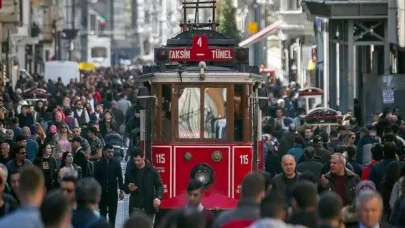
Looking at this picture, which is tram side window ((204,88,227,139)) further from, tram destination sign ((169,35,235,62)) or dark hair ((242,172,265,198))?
dark hair ((242,172,265,198))

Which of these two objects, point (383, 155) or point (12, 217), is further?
point (383, 155)

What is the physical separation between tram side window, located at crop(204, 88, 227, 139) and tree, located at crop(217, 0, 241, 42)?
63.9 metres

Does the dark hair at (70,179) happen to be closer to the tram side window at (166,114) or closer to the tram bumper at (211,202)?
the tram bumper at (211,202)

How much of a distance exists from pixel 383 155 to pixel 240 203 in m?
7.25

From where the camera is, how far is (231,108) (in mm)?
21688

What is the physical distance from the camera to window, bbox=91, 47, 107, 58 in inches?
7053

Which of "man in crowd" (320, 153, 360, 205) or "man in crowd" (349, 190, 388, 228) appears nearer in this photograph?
"man in crowd" (349, 190, 388, 228)

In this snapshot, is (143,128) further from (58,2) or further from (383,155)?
(58,2)

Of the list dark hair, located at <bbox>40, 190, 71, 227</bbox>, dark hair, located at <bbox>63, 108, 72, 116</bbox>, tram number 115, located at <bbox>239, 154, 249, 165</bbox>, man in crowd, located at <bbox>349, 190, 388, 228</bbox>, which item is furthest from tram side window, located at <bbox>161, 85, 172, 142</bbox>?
dark hair, located at <bbox>63, 108, 72, 116</bbox>

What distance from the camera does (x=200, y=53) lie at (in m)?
22.4

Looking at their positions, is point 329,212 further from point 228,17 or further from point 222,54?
point 228,17

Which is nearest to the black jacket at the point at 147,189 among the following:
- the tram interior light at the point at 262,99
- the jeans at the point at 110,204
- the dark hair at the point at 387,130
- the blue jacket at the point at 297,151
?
the jeans at the point at 110,204

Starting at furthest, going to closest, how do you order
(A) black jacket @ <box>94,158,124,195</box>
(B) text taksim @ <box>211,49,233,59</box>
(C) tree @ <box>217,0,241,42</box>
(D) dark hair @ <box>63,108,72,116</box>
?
(C) tree @ <box>217,0,241,42</box>, (D) dark hair @ <box>63,108,72,116</box>, (B) text taksim @ <box>211,49,233,59</box>, (A) black jacket @ <box>94,158,124,195</box>

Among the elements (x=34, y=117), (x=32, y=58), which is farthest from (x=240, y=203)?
(x=32, y=58)
